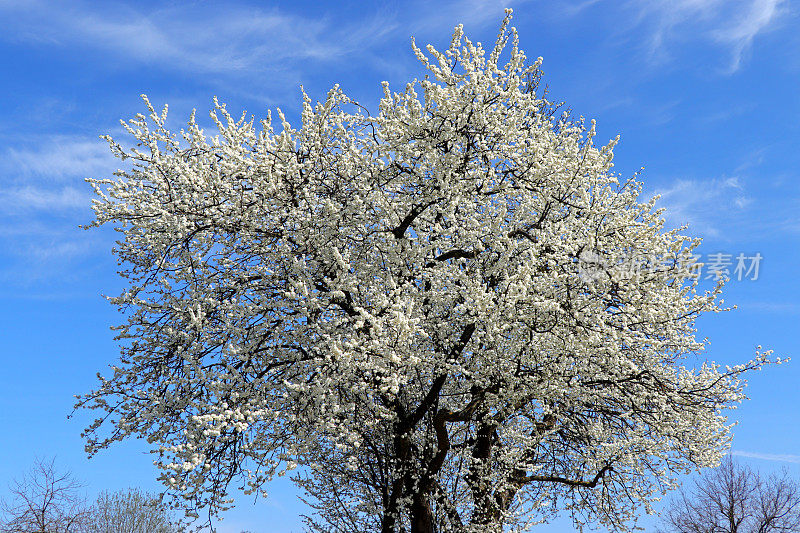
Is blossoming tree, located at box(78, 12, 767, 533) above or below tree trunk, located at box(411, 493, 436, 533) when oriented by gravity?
above

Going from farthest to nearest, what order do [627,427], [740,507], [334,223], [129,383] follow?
1. [740,507]
2. [627,427]
3. [129,383]
4. [334,223]

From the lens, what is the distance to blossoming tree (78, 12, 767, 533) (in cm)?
1009

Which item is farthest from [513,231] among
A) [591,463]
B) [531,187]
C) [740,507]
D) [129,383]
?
[740,507]

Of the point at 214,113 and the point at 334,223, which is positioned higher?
the point at 214,113

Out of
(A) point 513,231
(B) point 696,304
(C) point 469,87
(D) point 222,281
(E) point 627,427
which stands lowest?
(E) point 627,427

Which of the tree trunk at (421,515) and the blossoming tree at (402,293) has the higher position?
the blossoming tree at (402,293)

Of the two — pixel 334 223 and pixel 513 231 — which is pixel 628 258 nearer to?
pixel 513 231

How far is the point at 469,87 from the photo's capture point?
10977 mm

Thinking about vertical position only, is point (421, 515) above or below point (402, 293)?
below

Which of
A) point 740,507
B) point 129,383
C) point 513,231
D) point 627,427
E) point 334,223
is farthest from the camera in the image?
point 740,507

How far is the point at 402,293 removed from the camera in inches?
420

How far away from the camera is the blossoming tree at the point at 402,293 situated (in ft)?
33.1

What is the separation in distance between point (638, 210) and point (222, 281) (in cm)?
865

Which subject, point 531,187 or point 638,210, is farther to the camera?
point 638,210
